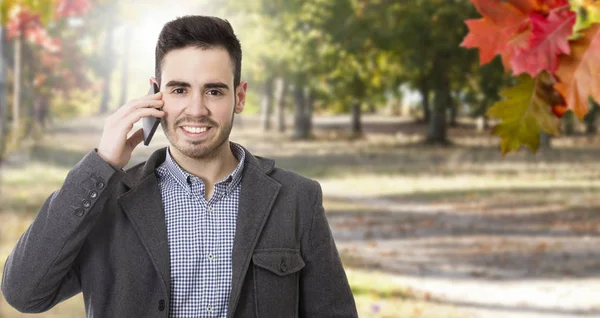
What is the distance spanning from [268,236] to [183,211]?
7.3 inches

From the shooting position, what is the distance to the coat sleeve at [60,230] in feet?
4.61

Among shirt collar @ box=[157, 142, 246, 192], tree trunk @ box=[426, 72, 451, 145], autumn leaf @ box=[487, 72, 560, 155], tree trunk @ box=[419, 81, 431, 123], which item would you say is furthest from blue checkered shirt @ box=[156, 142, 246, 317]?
tree trunk @ box=[419, 81, 431, 123]

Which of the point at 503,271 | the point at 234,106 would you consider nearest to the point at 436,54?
the point at 503,271

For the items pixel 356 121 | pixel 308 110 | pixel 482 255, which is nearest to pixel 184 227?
pixel 482 255

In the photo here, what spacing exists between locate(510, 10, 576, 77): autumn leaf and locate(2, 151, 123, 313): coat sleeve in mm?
760

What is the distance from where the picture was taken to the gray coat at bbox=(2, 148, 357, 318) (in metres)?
1.42

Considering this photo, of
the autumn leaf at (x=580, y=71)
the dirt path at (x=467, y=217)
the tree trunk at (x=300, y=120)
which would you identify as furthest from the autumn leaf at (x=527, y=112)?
the tree trunk at (x=300, y=120)

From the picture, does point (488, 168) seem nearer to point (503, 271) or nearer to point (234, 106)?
point (503, 271)

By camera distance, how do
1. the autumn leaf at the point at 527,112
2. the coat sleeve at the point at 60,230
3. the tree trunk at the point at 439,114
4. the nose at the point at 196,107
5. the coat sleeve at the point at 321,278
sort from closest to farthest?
1. the autumn leaf at the point at 527,112
2. the coat sleeve at the point at 60,230
3. the nose at the point at 196,107
4. the coat sleeve at the point at 321,278
5. the tree trunk at the point at 439,114

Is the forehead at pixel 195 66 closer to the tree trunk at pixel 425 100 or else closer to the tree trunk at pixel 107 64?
the tree trunk at pixel 107 64

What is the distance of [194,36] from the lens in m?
1.55

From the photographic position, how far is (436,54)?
16.4 metres

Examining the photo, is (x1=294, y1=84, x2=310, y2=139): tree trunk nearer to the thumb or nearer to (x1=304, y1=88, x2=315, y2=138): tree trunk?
(x1=304, y1=88, x2=315, y2=138): tree trunk

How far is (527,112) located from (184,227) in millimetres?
725
